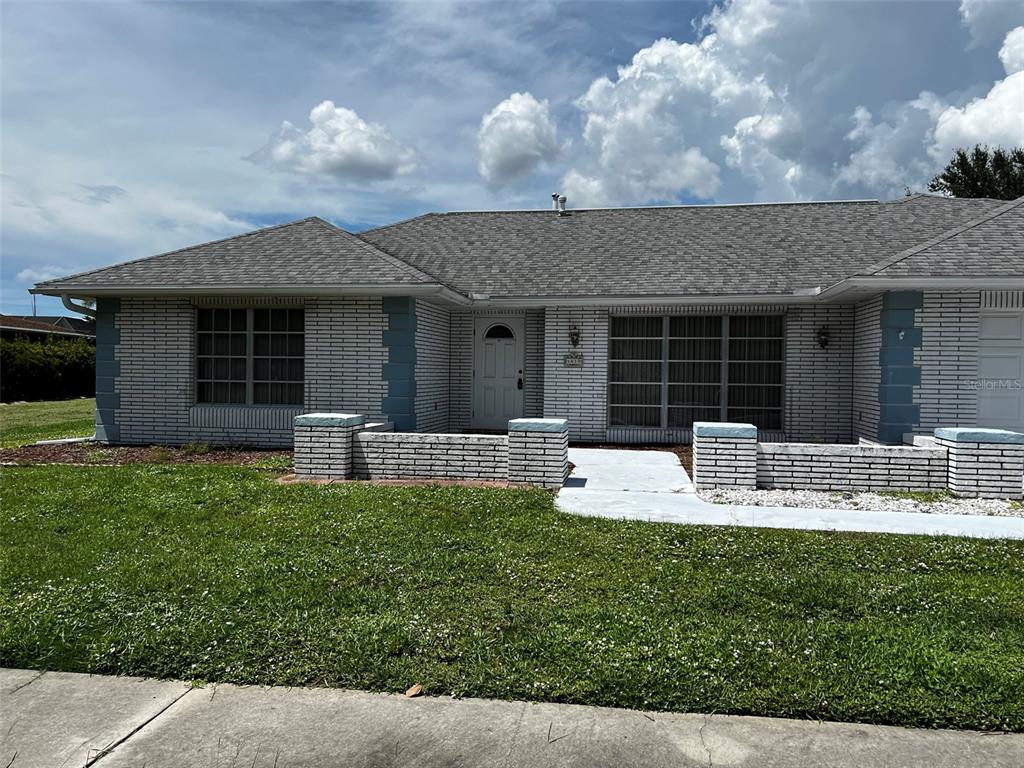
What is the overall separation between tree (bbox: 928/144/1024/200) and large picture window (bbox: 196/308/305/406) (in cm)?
3299

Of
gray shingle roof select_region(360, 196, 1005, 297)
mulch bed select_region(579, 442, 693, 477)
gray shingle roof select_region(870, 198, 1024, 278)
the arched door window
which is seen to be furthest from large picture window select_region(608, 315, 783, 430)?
gray shingle roof select_region(870, 198, 1024, 278)

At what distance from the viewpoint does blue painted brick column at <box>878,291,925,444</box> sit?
10891 millimetres

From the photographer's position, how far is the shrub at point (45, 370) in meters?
30.1

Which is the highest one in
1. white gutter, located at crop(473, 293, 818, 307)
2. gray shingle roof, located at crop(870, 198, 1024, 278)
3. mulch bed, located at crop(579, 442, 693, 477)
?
gray shingle roof, located at crop(870, 198, 1024, 278)

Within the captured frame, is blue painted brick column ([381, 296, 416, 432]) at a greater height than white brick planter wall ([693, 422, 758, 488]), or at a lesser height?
greater

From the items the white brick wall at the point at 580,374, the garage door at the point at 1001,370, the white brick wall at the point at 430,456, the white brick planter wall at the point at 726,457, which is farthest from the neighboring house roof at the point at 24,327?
the garage door at the point at 1001,370

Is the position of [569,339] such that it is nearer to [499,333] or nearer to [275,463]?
[499,333]

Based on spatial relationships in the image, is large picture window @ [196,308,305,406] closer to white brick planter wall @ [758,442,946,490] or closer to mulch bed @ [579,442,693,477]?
mulch bed @ [579,442,693,477]

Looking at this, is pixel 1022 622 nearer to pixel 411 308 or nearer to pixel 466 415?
pixel 411 308

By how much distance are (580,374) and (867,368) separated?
4.98 metres

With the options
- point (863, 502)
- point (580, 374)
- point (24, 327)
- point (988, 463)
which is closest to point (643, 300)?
point (580, 374)

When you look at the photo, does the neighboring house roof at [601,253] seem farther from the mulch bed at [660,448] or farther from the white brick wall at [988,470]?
the white brick wall at [988,470]

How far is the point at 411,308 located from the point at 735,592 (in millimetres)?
8662

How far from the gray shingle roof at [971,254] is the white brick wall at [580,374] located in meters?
5.17
